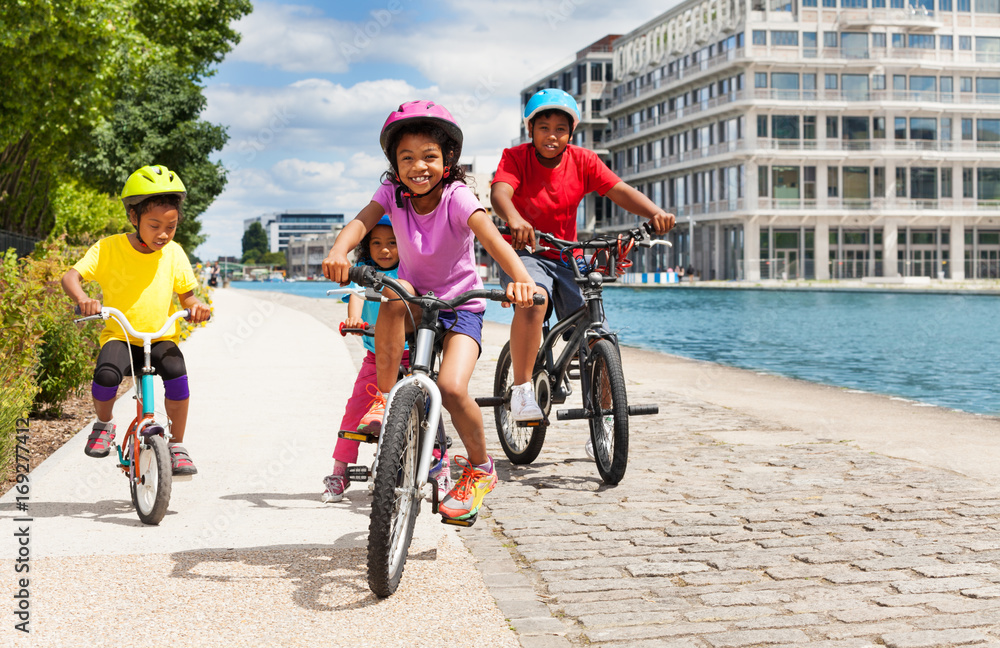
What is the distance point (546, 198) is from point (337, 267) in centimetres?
225

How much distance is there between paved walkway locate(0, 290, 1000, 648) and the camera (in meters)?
3.36

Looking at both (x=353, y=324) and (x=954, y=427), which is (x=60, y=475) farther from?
(x=954, y=427)

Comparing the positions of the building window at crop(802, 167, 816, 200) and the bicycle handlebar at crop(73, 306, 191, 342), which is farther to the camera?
the building window at crop(802, 167, 816, 200)

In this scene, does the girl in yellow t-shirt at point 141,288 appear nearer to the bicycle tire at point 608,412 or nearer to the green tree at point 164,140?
the bicycle tire at point 608,412

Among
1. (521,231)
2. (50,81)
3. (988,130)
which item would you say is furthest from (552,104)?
(988,130)

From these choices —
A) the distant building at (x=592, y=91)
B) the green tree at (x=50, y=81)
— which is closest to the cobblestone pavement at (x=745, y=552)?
the green tree at (x=50, y=81)

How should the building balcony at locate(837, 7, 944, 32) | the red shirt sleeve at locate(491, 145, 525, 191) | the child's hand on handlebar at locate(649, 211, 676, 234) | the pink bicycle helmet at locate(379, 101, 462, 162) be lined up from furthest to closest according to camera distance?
1. the building balcony at locate(837, 7, 944, 32)
2. the red shirt sleeve at locate(491, 145, 525, 191)
3. the child's hand on handlebar at locate(649, 211, 676, 234)
4. the pink bicycle helmet at locate(379, 101, 462, 162)

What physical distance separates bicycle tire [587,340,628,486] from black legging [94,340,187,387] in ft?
7.22

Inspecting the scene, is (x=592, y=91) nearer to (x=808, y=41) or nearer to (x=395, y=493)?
(x=808, y=41)

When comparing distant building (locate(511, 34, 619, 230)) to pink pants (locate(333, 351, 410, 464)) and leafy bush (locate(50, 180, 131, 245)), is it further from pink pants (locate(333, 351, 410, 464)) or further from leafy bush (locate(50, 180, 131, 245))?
pink pants (locate(333, 351, 410, 464))

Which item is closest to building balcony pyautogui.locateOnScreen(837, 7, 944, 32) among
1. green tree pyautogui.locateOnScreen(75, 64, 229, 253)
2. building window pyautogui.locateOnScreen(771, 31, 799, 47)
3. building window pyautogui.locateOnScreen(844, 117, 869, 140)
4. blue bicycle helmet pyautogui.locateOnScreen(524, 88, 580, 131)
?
building window pyautogui.locateOnScreen(771, 31, 799, 47)

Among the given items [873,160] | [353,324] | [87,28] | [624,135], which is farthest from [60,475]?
[624,135]

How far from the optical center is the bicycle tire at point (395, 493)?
3502 mm

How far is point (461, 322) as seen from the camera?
165 inches
